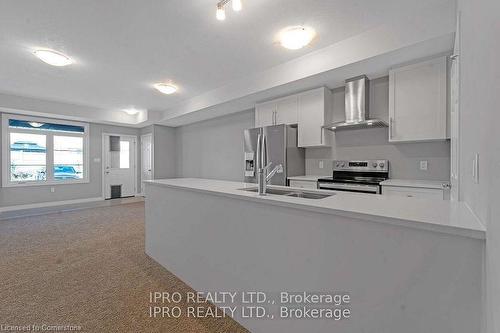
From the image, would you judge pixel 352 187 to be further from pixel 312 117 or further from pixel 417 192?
pixel 312 117

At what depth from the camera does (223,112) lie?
17.8ft

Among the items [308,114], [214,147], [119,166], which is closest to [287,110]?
[308,114]

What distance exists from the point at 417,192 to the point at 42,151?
8.16 metres

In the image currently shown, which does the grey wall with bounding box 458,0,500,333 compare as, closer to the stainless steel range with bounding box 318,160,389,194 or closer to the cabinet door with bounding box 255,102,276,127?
the stainless steel range with bounding box 318,160,389,194

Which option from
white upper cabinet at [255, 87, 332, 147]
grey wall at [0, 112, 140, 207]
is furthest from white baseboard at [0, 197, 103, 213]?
white upper cabinet at [255, 87, 332, 147]

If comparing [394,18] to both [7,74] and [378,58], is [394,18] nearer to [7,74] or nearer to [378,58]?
A: [378,58]

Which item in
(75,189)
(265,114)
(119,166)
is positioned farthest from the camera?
(119,166)

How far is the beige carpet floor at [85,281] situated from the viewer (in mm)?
1687

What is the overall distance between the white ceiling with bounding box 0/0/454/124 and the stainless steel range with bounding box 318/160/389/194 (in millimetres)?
1760

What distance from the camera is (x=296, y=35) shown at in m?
2.54

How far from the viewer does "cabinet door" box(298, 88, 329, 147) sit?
3553mm

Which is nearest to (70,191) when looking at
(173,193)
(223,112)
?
(223,112)

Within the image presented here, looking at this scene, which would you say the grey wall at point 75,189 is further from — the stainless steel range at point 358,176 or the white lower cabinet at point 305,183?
the stainless steel range at point 358,176

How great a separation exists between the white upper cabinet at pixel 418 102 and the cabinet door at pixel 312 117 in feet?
3.04
